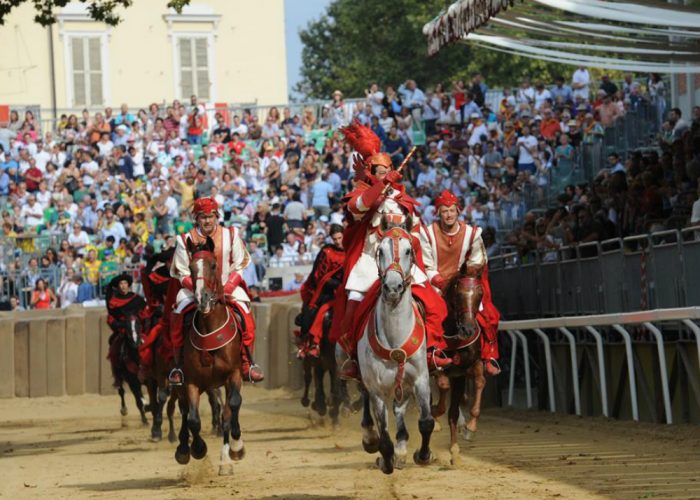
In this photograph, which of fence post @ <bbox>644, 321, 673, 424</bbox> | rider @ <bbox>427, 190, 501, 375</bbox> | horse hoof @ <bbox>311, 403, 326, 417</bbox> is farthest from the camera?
horse hoof @ <bbox>311, 403, 326, 417</bbox>

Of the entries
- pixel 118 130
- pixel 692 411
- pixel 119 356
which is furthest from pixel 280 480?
pixel 118 130

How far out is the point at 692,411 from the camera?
1638 centimetres

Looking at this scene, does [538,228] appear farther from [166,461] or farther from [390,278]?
[390,278]

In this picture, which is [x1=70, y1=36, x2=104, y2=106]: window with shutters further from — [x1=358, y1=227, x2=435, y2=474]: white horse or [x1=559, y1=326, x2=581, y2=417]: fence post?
[x1=358, y1=227, x2=435, y2=474]: white horse

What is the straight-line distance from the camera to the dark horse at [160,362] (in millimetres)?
18094

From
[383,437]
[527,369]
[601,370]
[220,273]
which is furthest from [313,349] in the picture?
[383,437]

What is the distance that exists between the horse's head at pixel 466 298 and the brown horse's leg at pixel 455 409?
1.82 ft

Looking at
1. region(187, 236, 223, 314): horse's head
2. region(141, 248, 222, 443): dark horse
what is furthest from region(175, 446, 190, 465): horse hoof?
region(141, 248, 222, 443): dark horse

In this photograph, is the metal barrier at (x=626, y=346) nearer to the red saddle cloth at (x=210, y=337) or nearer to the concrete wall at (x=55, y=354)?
the red saddle cloth at (x=210, y=337)

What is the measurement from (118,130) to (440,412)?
82.6ft

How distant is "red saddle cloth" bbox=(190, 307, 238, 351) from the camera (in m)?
14.1

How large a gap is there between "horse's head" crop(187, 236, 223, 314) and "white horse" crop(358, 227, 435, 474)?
190cm

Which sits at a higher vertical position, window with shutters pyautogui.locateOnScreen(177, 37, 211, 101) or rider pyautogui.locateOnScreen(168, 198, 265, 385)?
window with shutters pyautogui.locateOnScreen(177, 37, 211, 101)

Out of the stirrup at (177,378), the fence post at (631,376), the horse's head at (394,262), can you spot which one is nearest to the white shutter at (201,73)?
the fence post at (631,376)
